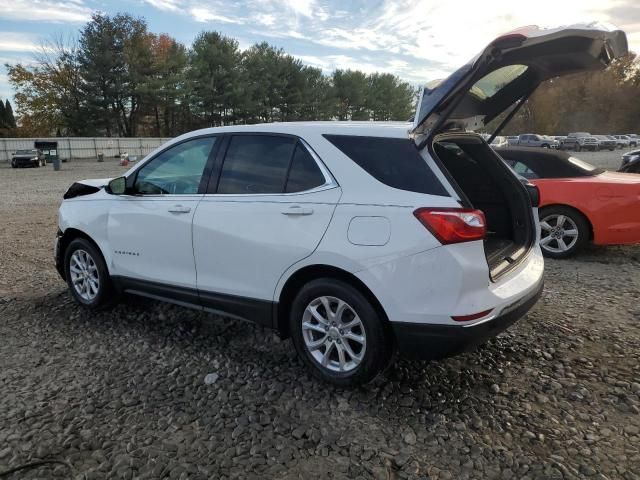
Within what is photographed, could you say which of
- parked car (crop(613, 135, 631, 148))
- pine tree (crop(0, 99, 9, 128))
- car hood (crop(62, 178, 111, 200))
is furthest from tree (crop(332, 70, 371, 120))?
car hood (crop(62, 178, 111, 200))

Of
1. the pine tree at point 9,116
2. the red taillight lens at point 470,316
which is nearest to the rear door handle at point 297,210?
the red taillight lens at point 470,316

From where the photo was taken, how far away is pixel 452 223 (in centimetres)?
265

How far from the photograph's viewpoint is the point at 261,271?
10.7 feet

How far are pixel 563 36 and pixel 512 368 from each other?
6.99 feet

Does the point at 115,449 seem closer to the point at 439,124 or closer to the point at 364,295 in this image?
the point at 364,295

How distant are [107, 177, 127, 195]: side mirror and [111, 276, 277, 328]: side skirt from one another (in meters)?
0.74

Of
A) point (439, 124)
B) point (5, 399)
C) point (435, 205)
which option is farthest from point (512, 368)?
point (5, 399)

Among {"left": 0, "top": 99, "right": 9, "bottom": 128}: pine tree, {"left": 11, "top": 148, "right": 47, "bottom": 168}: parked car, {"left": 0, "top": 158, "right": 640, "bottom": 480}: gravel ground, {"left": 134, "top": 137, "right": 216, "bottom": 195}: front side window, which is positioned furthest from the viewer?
{"left": 0, "top": 99, "right": 9, "bottom": 128}: pine tree

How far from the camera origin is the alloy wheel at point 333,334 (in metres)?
3.01

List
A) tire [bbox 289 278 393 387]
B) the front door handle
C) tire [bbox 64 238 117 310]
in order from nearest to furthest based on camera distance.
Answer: tire [bbox 289 278 393 387] → the front door handle → tire [bbox 64 238 117 310]

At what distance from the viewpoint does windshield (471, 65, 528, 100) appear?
10.6 feet

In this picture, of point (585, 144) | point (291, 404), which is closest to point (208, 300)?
point (291, 404)

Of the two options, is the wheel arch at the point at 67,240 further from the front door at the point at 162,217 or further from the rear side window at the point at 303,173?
the rear side window at the point at 303,173

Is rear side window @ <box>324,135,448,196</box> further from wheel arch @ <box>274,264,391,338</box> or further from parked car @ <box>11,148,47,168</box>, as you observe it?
parked car @ <box>11,148,47,168</box>
